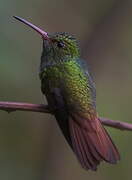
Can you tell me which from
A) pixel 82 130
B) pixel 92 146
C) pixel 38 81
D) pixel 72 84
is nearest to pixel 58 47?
pixel 72 84

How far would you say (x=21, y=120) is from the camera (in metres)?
5.71

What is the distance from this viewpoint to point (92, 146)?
320cm

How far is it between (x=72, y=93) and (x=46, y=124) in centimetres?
237

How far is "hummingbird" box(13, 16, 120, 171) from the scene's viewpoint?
10.4 feet

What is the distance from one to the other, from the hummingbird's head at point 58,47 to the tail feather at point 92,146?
0.48 meters

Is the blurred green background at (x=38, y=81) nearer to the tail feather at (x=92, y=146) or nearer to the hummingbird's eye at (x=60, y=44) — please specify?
the hummingbird's eye at (x=60, y=44)

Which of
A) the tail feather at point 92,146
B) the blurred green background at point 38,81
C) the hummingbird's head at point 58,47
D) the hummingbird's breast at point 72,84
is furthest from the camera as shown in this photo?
the blurred green background at point 38,81

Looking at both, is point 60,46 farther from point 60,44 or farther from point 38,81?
point 38,81

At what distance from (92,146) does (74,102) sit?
303 mm

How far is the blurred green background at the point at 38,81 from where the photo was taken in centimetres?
543

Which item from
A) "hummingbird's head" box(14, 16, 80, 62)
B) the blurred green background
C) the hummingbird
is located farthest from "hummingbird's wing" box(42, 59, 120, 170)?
the blurred green background

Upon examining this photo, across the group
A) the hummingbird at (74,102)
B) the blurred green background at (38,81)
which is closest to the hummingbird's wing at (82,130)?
the hummingbird at (74,102)

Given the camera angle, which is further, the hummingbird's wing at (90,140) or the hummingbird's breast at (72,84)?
the hummingbird's breast at (72,84)

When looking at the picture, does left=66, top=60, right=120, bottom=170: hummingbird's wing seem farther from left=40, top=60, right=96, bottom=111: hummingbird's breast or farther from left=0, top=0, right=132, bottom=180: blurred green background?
left=0, top=0, right=132, bottom=180: blurred green background
